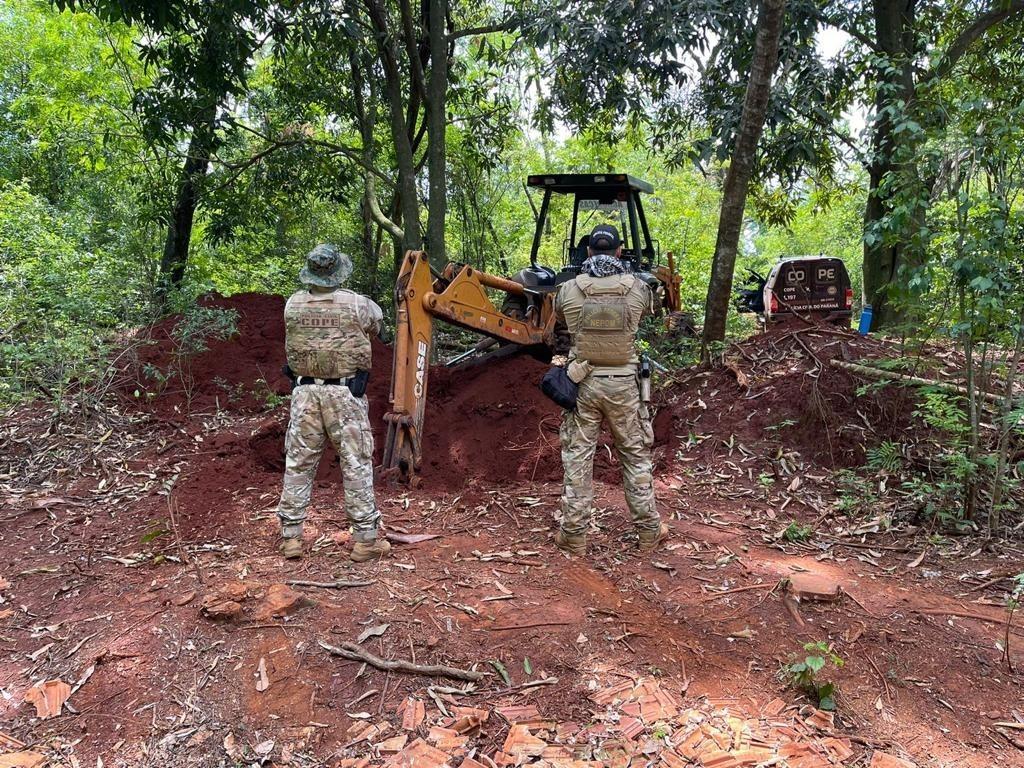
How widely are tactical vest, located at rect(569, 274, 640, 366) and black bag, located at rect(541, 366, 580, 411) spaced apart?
0.22 meters

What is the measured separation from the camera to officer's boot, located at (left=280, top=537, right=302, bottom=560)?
4461 millimetres

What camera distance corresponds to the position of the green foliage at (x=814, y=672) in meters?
3.04

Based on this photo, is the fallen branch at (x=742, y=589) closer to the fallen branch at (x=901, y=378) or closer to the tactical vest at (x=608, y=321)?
the tactical vest at (x=608, y=321)

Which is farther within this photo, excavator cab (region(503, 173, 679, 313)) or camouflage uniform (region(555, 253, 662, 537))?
excavator cab (region(503, 173, 679, 313))

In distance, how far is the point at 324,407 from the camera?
4.54 meters

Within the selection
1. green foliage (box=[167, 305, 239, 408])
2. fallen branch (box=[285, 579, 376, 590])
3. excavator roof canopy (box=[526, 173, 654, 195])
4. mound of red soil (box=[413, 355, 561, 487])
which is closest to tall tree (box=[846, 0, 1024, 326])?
excavator roof canopy (box=[526, 173, 654, 195])

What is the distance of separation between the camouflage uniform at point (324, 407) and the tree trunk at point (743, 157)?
4.44 m

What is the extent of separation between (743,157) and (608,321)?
3459 mm

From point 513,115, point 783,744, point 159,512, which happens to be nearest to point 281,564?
point 159,512

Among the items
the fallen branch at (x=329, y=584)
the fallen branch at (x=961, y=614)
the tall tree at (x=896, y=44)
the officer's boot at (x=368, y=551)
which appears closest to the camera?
the fallen branch at (x=961, y=614)

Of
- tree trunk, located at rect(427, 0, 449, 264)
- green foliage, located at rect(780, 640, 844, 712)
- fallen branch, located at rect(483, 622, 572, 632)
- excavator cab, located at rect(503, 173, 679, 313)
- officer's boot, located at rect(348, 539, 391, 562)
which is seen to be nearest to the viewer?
green foliage, located at rect(780, 640, 844, 712)

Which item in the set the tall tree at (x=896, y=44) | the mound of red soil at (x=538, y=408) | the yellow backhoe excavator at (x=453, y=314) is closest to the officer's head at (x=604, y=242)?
the yellow backhoe excavator at (x=453, y=314)

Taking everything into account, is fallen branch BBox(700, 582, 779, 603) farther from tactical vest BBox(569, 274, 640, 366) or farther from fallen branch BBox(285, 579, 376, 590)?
fallen branch BBox(285, 579, 376, 590)

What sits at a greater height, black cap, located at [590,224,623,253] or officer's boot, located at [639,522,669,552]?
black cap, located at [590,224,623,253]
